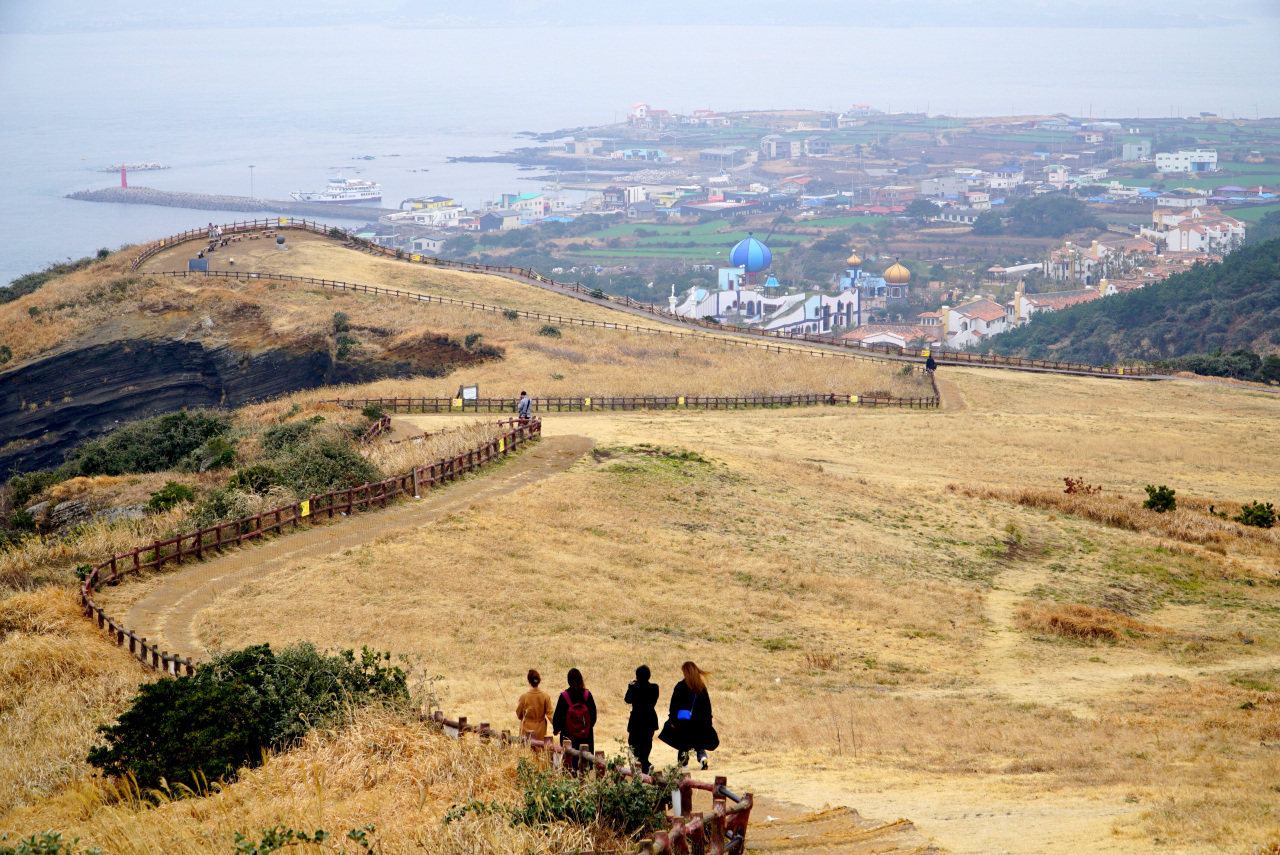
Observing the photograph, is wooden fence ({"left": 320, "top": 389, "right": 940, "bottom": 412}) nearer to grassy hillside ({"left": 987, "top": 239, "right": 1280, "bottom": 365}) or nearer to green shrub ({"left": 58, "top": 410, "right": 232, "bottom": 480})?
green shrub ({"left": 58, "top": 410, "right": 232, "bottom": 480})

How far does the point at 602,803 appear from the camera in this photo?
452 inches

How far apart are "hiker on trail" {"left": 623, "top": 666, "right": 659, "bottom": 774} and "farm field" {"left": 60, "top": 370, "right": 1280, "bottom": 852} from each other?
2.80m

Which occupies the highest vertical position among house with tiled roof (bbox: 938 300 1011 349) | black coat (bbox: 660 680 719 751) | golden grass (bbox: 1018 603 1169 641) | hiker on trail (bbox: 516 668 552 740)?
black coat (bbox: 660 680 719 751)

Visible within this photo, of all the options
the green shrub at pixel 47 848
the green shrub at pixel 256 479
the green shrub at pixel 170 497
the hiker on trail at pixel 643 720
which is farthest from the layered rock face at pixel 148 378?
the green shrub at pixel 47 848

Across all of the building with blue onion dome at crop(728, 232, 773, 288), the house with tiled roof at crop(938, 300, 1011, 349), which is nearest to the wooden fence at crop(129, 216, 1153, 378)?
the house with tiled roof at crop(938, 300, 1011, 349)

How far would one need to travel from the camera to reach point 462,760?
12.9 meters

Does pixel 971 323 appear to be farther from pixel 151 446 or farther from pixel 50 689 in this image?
pixel 50 689

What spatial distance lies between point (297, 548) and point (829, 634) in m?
12.9

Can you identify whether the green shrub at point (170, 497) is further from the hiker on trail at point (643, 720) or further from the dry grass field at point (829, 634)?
the hiker on trail at point (643, 720)

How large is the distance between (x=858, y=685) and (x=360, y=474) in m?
15.9

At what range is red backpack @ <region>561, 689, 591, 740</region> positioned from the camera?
13.1m

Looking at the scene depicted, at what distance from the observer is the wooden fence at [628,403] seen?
4816 centimetres

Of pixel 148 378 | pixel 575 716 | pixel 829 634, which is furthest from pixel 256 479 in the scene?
pixel 148 378

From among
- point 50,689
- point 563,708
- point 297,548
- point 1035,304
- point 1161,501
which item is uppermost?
point 563,708
